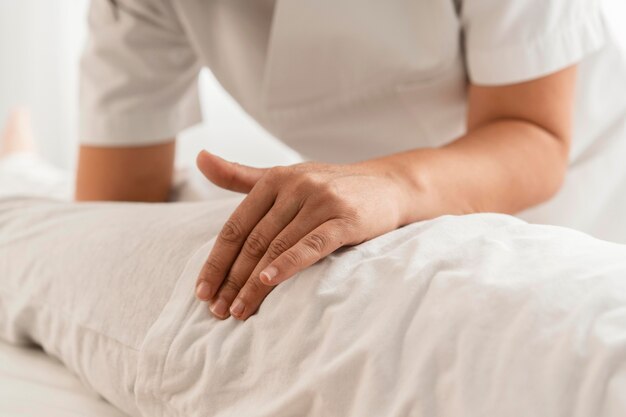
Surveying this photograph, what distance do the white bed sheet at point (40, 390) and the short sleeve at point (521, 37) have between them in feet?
2.15

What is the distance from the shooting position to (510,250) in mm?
Answer: 628

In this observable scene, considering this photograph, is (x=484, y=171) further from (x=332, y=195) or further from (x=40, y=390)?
(x=40, y=390)

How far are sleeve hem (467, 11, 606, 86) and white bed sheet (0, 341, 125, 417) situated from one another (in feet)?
2.12

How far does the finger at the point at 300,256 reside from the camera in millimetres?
676

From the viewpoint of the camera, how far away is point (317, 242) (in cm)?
68

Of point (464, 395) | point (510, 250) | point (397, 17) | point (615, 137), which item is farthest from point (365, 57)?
point (464, 395)

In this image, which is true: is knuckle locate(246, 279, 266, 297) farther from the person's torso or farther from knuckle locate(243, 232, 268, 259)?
the person's torso

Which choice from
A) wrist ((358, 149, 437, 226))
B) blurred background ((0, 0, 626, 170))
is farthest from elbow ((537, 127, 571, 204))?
blurred background ((0, 0, 626, 170))

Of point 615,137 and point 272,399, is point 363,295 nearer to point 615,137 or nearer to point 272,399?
point 272,399

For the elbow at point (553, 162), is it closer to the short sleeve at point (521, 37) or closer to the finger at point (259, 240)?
the short sleeve at point (521, 37)

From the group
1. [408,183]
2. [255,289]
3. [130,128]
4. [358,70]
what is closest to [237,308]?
[255,289]

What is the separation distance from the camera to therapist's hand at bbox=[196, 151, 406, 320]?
0.70 meters

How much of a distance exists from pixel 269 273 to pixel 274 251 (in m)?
0.05

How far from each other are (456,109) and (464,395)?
802 millimetres
